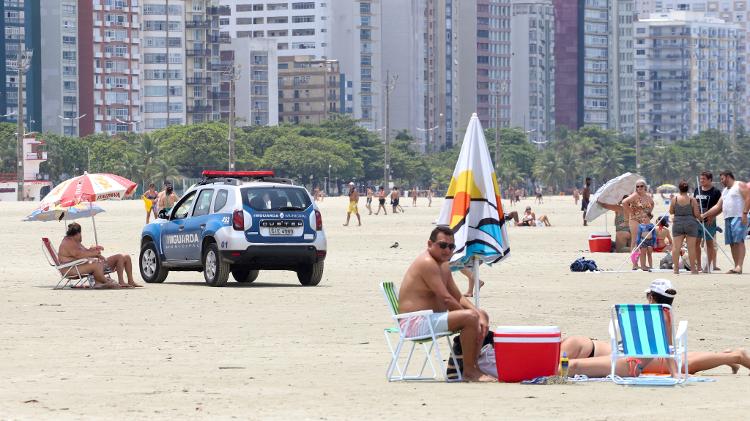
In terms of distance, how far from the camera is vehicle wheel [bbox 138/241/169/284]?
909 inches

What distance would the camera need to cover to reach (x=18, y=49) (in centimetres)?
17538

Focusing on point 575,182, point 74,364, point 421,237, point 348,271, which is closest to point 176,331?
point 74,364

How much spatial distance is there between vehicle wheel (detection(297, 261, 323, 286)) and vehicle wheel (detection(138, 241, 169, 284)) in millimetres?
1977

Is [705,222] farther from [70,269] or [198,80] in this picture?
[198,80]

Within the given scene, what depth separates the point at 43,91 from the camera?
177 meters

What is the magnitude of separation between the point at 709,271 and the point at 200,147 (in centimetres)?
12561

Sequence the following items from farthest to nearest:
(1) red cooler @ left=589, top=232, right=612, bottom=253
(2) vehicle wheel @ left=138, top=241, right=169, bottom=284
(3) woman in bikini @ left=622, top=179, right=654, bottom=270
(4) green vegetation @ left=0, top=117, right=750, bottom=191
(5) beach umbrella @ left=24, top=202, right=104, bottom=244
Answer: (4) green vegetation @ left=0, top=117, right=750, bottom=191
(1) red cooler @ left=589, top=232, right=612, bottom=253
(3) woman in bikini @ left=622, top=179, right=654, bottom=270
(5) beach umbrella @ left=24, top=202, right=104, bottom=244
(2) vehicle wheel @ left=138, top=241, right=169, bottom=284

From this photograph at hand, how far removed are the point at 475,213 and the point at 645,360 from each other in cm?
314

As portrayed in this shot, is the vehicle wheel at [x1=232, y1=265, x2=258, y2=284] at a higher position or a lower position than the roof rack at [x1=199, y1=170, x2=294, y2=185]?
lower

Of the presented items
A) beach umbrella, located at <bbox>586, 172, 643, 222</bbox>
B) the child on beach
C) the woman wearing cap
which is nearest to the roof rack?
the child on beach

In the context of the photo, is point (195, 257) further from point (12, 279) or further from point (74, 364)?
point (74, 364)

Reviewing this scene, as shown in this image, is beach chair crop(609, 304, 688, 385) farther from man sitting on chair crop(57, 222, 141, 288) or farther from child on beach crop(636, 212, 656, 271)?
child on beach crop(636, 212, 656, 271)

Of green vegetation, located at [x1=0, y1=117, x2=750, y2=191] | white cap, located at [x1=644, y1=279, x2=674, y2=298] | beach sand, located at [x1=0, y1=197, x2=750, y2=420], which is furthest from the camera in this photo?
green vegetation, located at [x1=0, y1=117, x2=750, y2=191]

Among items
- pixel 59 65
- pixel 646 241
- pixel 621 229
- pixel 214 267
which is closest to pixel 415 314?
pixel 214 267
